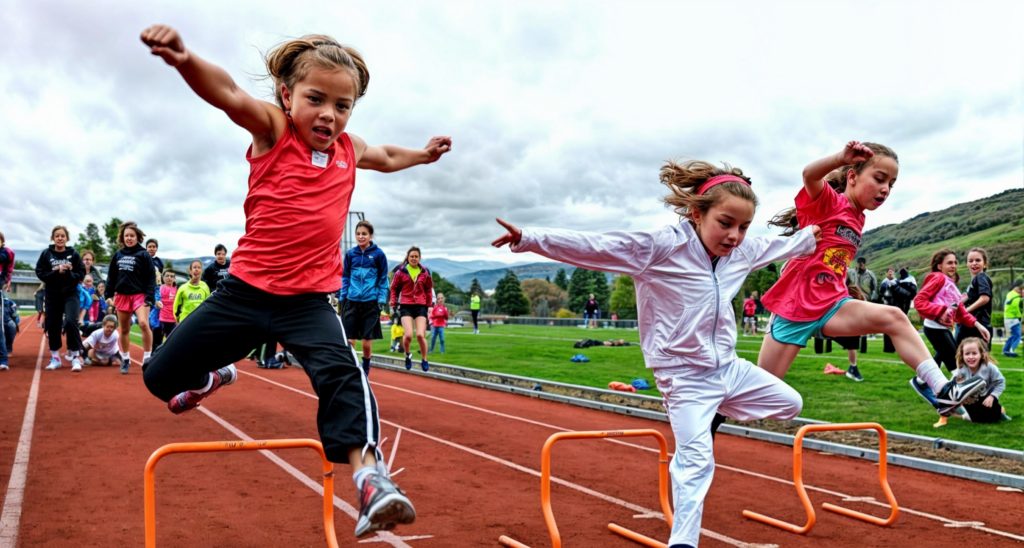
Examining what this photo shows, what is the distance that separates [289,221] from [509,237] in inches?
38.6

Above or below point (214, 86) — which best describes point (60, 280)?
below

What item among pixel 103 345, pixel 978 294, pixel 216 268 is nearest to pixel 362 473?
pixel 216 268

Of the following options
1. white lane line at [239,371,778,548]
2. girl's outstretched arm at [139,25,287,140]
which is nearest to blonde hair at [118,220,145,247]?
white lane line at [239,371,778,548]

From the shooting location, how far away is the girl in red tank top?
10.1ft

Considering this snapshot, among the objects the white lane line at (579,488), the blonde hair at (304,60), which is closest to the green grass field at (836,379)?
the white lane line at (579,488)

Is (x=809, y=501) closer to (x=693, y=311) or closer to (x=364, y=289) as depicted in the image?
(x=693, y=311)

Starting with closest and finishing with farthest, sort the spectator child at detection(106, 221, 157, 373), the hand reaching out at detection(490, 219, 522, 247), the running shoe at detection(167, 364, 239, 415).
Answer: the hand reaching out at detection(490, 219, 522, 247), the running shoe at detection(167, 364, 239, 415), the spectator child at detection(106, 221, 157, 373)

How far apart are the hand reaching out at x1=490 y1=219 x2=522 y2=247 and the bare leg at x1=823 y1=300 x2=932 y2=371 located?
2.61 metres

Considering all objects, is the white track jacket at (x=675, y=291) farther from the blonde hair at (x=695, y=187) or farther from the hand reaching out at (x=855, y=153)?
the hand reaching out at (x=855, y=153)

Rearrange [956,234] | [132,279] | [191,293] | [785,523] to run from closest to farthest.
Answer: [785,523]
[132,279]
[191,293]
[956,234]

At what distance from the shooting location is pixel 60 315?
1180cm

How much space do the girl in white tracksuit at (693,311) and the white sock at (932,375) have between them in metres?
1.19

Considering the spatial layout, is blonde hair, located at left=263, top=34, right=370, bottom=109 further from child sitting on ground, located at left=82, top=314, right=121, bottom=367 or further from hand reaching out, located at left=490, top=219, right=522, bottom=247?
child sitting on ground, located at left=82, top=314, right=121, bottom=367

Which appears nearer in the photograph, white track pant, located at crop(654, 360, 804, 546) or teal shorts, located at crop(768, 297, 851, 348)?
white track pant, located at crop(654, 360, 804, 546)
